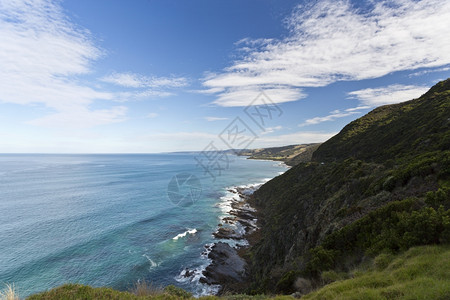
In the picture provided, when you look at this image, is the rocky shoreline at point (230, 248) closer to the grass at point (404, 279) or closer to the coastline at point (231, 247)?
the coastline at point (231, 247)

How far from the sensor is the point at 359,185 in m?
21.0

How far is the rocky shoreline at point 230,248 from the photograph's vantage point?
28656mm

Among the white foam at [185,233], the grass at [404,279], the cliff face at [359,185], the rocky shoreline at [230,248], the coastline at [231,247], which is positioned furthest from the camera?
the white foam at [185,233]

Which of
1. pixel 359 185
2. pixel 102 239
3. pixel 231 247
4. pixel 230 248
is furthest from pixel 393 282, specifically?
pixel 102 239

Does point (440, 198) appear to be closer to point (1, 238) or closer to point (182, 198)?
point (1, 238)

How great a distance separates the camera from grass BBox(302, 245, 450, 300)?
6211mm

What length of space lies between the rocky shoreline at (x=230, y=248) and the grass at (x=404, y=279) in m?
22.7

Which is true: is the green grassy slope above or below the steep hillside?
below

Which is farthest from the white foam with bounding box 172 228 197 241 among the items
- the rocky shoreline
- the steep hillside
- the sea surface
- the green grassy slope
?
the steep hillside

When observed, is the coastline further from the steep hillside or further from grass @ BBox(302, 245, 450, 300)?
the steep hillside

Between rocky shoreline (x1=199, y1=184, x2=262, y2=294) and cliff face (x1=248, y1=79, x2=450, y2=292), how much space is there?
287 centimetres

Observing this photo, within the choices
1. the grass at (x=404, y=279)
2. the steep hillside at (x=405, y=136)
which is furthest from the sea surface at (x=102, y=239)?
the steep hillside at (x=405, y=136)

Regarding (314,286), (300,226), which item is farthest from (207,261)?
(314,286)

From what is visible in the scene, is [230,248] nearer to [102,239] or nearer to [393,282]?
[102,239]
